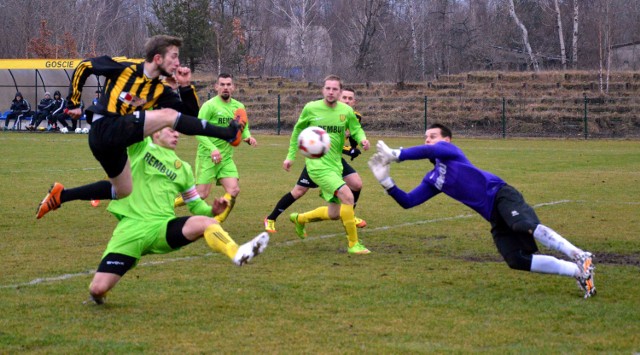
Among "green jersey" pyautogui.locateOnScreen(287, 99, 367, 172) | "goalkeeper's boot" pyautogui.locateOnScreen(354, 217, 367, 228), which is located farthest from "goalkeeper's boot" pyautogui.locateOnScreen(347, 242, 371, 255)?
"goalkeeper's boot" pyautogui.locateOnScreen(354, 217, 367, 228)

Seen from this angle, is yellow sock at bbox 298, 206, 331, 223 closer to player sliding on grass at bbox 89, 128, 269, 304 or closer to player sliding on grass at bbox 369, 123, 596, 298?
player sliding on grass at bbox 369, 123, 596, 298

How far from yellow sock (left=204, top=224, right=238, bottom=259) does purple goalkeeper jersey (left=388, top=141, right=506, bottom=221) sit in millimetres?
1765

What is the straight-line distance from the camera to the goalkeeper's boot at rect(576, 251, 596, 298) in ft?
22.6

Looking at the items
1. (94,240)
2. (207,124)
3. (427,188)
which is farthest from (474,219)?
(207,124)

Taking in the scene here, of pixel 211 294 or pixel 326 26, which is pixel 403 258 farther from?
pixel 326 26

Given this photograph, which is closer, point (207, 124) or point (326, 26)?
point (207, 124)

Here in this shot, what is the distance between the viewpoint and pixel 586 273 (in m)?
6.93

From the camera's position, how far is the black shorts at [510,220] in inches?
279

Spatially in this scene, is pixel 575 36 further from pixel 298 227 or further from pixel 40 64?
pixel 298 227

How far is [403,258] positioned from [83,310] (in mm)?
3712

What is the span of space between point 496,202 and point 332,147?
3283mm

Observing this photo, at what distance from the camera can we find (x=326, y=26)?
65438 millimetres

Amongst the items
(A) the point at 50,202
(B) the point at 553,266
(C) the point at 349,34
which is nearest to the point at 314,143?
(B) the point at 553,266

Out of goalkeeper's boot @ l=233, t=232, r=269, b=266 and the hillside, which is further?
the hillside
